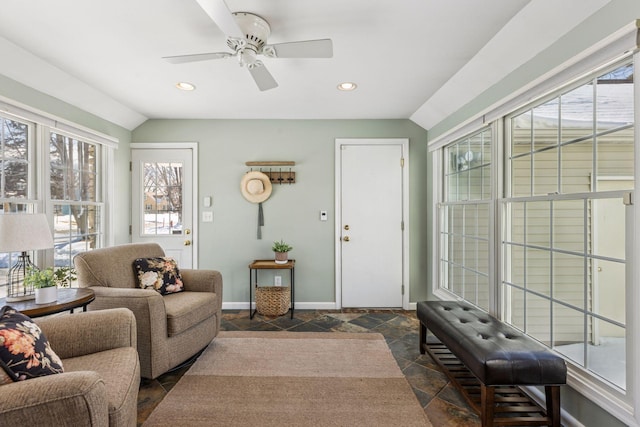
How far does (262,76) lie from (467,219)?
2199 millimetres

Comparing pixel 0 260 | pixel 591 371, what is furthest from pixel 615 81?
pixel 0 260

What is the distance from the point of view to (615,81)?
1472 millimetres

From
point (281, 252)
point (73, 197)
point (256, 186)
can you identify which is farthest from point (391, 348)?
point (73, 197)

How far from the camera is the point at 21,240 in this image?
1770mm

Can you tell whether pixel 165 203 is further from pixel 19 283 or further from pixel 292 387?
pixel 292 387

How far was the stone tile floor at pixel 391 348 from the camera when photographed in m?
1.85

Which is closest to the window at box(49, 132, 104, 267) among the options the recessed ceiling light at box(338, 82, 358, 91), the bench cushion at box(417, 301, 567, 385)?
the recessed ceiling light at box(338, 82, 358, 91)

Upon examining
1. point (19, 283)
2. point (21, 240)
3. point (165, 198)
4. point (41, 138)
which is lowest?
point (19, 283)

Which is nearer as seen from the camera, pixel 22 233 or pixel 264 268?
pixel 22 233

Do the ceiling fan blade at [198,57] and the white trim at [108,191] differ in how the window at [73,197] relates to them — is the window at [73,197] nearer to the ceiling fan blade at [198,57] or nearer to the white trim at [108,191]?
the white trim at [108,191]

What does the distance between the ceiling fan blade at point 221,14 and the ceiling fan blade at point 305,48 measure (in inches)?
10.3

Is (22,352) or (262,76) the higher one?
(262,76)

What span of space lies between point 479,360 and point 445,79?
7.22ft

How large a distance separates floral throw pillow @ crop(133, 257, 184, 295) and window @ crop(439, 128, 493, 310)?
2638 mm
